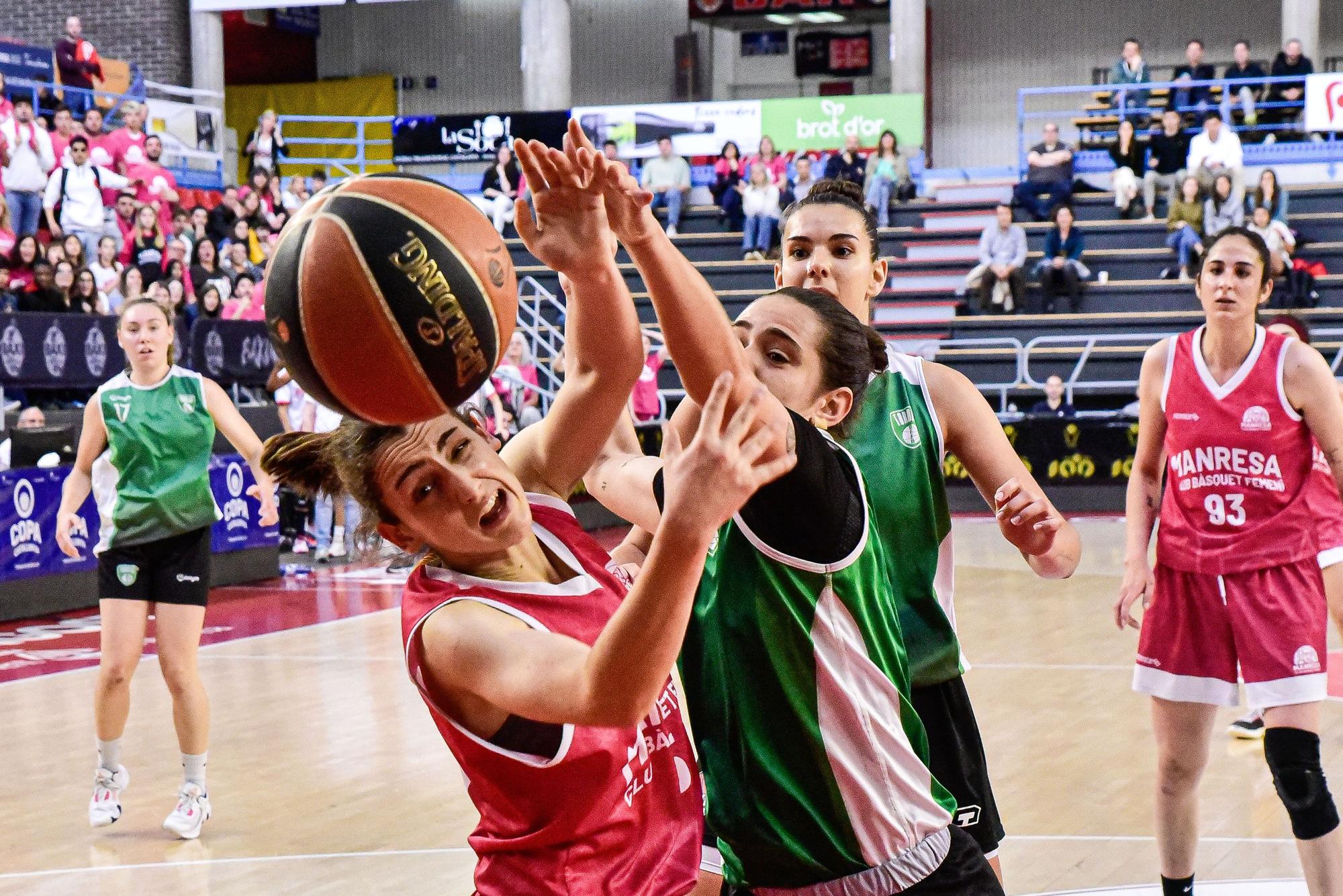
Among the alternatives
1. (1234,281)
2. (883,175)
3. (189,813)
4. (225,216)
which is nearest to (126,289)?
(225,216)

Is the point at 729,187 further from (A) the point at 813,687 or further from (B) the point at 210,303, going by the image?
(A) the point at 813,687

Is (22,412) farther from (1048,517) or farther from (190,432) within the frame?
(1048,517)

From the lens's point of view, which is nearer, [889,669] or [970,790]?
[889,669]

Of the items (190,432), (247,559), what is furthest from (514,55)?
(190,432)

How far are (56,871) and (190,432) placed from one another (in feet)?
5.27

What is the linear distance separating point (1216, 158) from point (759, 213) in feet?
16.0

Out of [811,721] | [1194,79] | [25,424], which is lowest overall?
[25,424]

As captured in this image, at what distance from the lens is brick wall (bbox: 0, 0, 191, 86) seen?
2169 centimetres

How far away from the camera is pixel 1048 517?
2363 millimetres

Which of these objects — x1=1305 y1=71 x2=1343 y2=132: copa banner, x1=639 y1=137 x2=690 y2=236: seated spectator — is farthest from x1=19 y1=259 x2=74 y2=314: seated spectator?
x1=1305 y1=71 x2=1343 y2=132: copa banner

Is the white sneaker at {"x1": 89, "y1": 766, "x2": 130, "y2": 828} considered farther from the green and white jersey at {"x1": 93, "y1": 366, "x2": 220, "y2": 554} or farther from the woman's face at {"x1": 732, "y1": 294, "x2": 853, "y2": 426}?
the woman's face at {"x1": 732, "y1": 294, "x2": 853, "y2": 426}

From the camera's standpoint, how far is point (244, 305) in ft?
43.6

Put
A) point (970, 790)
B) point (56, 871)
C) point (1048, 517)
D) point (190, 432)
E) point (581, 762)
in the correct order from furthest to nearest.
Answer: point (190, 432)
point (56, 871)
point (970, 790)
point (1048, 517)
point (581, 762)

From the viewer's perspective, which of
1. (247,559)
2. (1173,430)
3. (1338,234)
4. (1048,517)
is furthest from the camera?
(1338,234)
